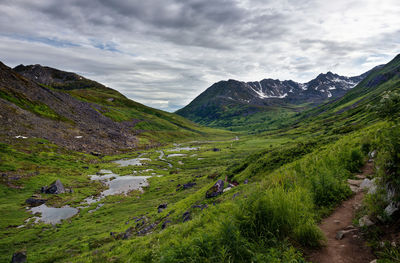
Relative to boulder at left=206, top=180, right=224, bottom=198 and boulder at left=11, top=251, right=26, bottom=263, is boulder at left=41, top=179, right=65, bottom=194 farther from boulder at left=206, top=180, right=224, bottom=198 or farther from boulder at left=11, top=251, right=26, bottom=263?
Result: boulder at left=206, top=180, right=224, bottom=198

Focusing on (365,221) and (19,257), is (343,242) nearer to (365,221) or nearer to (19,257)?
(365,221)

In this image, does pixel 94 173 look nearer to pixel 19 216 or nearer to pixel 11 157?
pixel 11 157

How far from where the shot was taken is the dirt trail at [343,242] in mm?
5456

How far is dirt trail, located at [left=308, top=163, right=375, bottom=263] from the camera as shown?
17.9 feet

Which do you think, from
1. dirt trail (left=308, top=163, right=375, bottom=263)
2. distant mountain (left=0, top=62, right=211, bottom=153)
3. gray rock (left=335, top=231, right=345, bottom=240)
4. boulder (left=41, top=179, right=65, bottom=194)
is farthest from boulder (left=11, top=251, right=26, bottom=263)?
distant mountain (left=0, top=62, right=211, bottom=153)

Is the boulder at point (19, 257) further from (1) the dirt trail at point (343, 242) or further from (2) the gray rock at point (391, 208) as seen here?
(2) the gray rock at point (391, 208)

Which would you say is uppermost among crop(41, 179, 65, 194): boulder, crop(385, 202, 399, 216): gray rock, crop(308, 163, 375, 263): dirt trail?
crop(385, 202, 399, 216): gray rock

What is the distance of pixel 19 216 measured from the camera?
4541cm

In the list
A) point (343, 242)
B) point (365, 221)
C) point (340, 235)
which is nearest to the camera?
point (343, 242)

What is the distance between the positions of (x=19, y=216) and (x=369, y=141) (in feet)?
221

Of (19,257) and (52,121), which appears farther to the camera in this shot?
(52,121)

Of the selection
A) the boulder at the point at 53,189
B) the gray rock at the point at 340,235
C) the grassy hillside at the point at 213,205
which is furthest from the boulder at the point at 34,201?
the gray rock at the point at 340,235

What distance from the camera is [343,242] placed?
241 inches

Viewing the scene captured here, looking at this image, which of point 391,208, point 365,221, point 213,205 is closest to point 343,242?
point 365,221
